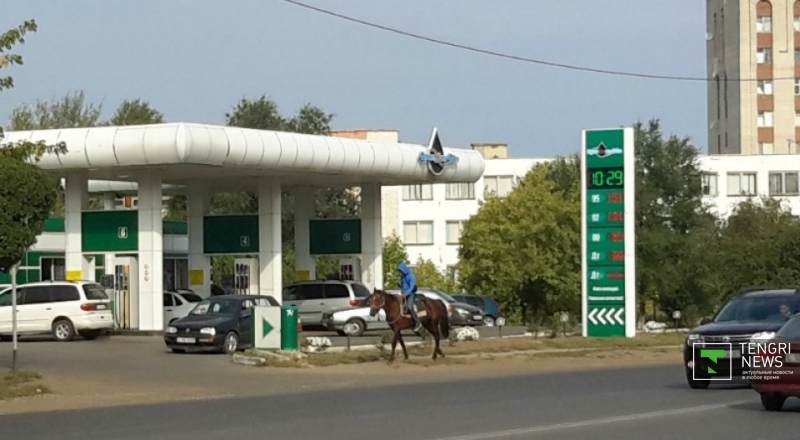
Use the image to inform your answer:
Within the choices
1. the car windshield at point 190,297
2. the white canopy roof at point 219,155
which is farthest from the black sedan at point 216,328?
the car windshield at point 190,297

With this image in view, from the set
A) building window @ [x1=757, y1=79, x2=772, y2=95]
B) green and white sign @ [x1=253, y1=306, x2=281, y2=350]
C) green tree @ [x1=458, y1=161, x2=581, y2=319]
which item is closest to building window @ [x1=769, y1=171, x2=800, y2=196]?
building window @ [x1=757, y1=79, x2=772, y2=95]

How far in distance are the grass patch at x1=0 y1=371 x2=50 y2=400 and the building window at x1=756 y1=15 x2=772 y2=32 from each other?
295 feet

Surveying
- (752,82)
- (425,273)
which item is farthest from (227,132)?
(752,82)

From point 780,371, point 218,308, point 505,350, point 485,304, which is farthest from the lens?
point 485,304

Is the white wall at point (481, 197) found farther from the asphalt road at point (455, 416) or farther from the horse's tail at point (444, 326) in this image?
the asphalt road at point (455, 416)

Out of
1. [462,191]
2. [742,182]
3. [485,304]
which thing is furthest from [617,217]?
[742,182]

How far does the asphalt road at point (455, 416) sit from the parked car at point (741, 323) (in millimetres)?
564

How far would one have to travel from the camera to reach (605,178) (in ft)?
146

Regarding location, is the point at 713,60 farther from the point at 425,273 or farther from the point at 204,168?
the point at 204,168

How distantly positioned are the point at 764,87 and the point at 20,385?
303 feet

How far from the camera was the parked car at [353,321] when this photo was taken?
48.3m

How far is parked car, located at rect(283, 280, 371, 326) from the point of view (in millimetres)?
50250

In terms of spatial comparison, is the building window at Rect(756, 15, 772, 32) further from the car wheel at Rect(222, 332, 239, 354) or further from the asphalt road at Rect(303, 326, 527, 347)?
the car wheel at Rect(222, 332, 239, 354)

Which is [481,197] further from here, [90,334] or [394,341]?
[394,341]
